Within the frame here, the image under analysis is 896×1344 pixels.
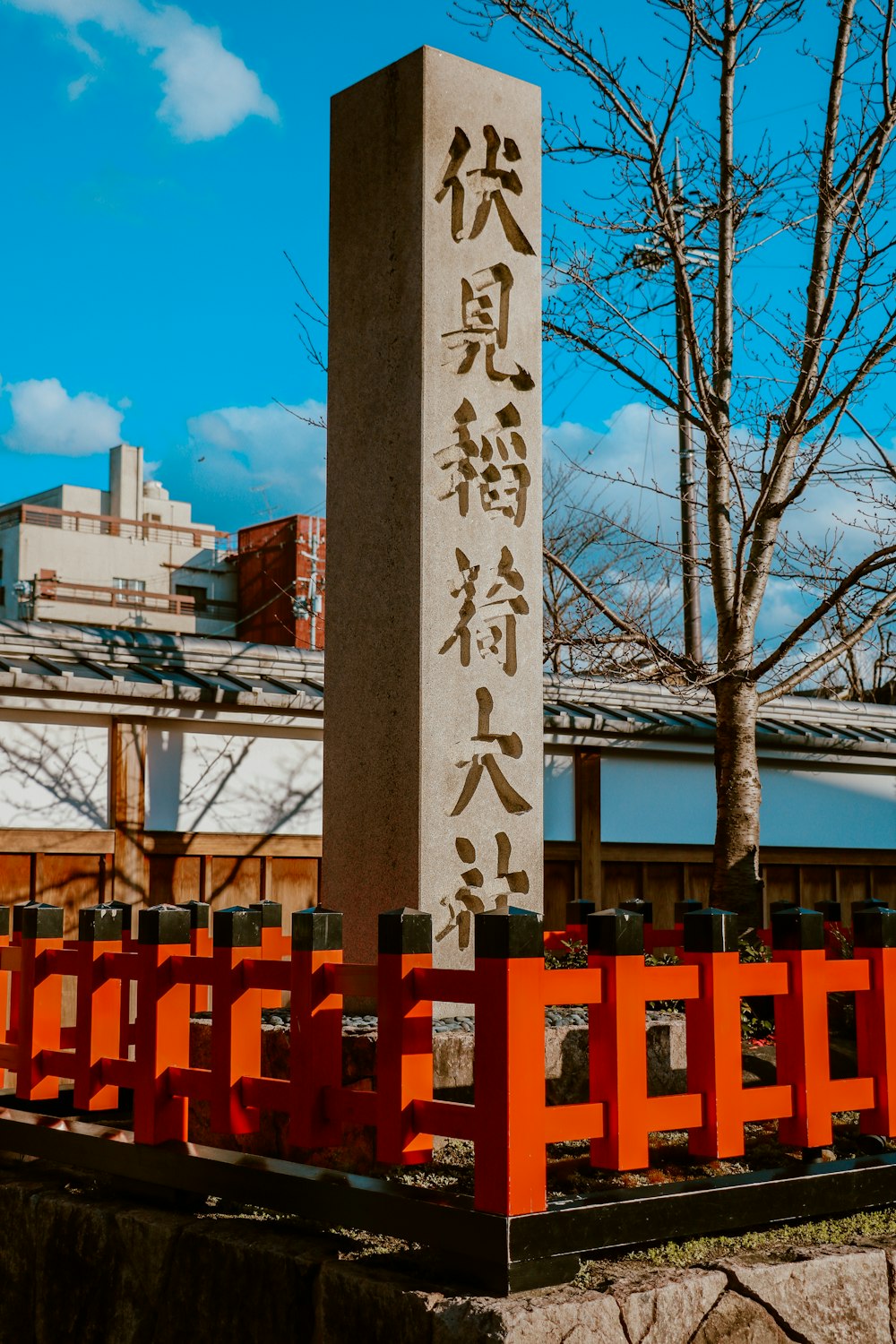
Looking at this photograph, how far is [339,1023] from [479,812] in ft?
4.67

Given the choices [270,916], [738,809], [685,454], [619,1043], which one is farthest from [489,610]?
[685,454]

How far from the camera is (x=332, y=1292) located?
3.43 metres

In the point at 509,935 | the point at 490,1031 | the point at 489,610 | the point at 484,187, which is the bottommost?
the point at 490,1031

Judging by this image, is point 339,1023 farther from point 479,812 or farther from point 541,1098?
point 479,812

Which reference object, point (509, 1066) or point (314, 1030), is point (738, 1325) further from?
point (314, 1030)

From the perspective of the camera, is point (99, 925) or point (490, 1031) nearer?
point (490, 1031)

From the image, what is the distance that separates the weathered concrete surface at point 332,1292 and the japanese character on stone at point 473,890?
4.26 ft

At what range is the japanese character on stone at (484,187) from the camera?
209 inches

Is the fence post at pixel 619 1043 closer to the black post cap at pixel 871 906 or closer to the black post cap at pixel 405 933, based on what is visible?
the black post cap at pixel 405 933

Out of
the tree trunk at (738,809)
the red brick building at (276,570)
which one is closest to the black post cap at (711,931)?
the tree trunk at (738,809)

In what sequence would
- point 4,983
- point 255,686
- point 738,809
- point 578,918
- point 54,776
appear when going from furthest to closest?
point 255,686 → point 54,776 → point 738,809 → point 578,918 → point 4,983

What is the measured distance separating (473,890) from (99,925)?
1404 millimetres

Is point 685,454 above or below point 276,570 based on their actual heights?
below

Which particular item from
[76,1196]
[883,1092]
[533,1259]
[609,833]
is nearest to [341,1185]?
[533,1259]
